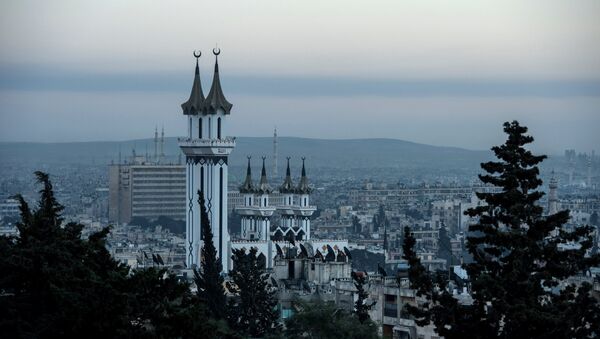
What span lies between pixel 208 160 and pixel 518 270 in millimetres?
42463

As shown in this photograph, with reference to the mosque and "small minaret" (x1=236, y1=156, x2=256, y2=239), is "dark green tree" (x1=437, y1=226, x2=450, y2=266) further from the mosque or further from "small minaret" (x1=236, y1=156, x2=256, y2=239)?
the mosque

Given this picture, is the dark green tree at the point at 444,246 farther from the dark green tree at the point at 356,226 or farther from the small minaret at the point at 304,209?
the small minaret at the point at 304,209

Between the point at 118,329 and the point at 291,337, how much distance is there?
455 inches

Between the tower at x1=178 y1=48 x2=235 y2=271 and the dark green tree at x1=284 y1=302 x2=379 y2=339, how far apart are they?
29.0m

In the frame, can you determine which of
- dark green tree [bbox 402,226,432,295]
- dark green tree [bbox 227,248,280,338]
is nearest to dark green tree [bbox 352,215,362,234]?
dark green tree [bbox 227,248,280,338]

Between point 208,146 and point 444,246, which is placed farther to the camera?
point 444,246

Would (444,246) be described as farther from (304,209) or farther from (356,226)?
(304,209)

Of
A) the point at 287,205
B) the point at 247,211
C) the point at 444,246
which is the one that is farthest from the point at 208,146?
the point at 444,246

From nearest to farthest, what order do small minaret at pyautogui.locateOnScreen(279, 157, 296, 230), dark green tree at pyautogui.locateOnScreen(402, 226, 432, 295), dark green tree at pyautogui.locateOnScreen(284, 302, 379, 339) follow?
dark green tree at pyautogui.locateOnScreen(402, 226, 432, 295) < dark green tree at pyautogui.locateOnScreen(284, 302, 379, 339) < small minaret at pyautogui.locateOnScreen(279, 157, 296, 230)

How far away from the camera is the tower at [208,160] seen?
2496 inches

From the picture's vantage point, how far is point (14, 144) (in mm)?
122688

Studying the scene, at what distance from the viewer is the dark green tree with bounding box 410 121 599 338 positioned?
21.1m

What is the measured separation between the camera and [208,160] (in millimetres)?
63500

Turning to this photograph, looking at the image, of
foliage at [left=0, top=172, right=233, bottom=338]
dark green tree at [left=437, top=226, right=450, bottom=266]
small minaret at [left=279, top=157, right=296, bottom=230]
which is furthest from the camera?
dark green tree at [left=437, top=226, right=450, bottom=266]
